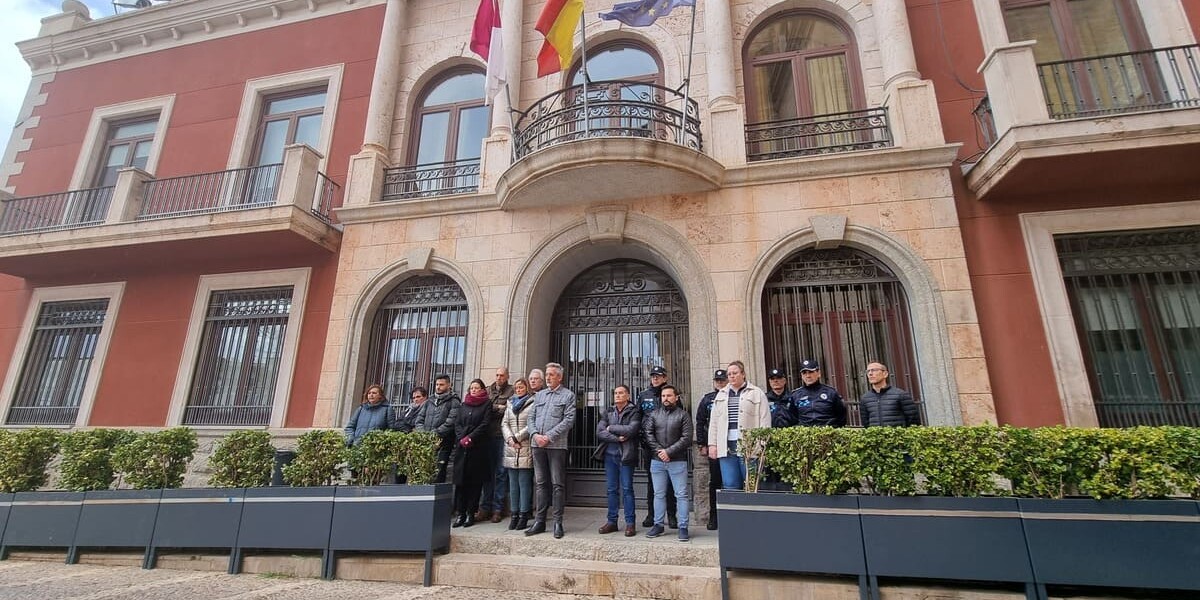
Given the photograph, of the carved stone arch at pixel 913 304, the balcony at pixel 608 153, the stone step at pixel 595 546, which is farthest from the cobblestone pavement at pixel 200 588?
the balcony at pixel 608 153

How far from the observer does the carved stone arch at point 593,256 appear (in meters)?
7.52

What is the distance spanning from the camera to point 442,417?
21.5 ft

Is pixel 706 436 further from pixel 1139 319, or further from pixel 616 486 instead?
pixel 1139 319

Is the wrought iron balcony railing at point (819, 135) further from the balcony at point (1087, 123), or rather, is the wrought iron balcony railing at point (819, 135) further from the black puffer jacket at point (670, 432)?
the black puffer jacket at point (670, 432)

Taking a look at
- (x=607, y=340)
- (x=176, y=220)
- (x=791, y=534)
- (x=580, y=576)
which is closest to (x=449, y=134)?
(x=176, y=220)

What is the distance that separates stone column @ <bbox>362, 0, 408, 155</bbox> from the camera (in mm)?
9797

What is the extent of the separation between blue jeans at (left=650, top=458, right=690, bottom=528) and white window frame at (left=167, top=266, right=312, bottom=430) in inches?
255

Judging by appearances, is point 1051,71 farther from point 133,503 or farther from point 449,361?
point 133,503

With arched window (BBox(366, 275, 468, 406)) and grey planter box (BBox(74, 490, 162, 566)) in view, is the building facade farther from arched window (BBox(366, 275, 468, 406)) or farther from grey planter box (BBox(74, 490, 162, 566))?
grey planter box (BBox(74, 490, 162, 566))

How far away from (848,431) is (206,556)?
6.36 m

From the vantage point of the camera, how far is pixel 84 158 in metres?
11.5

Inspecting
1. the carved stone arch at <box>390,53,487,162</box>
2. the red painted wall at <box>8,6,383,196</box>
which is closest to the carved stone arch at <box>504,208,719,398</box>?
the carved stone arch at <box>390,53,487,162</box>

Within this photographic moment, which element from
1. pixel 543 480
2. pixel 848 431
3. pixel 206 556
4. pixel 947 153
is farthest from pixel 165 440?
pixel 947 153

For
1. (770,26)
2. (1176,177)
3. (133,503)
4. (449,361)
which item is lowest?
(133,503)
